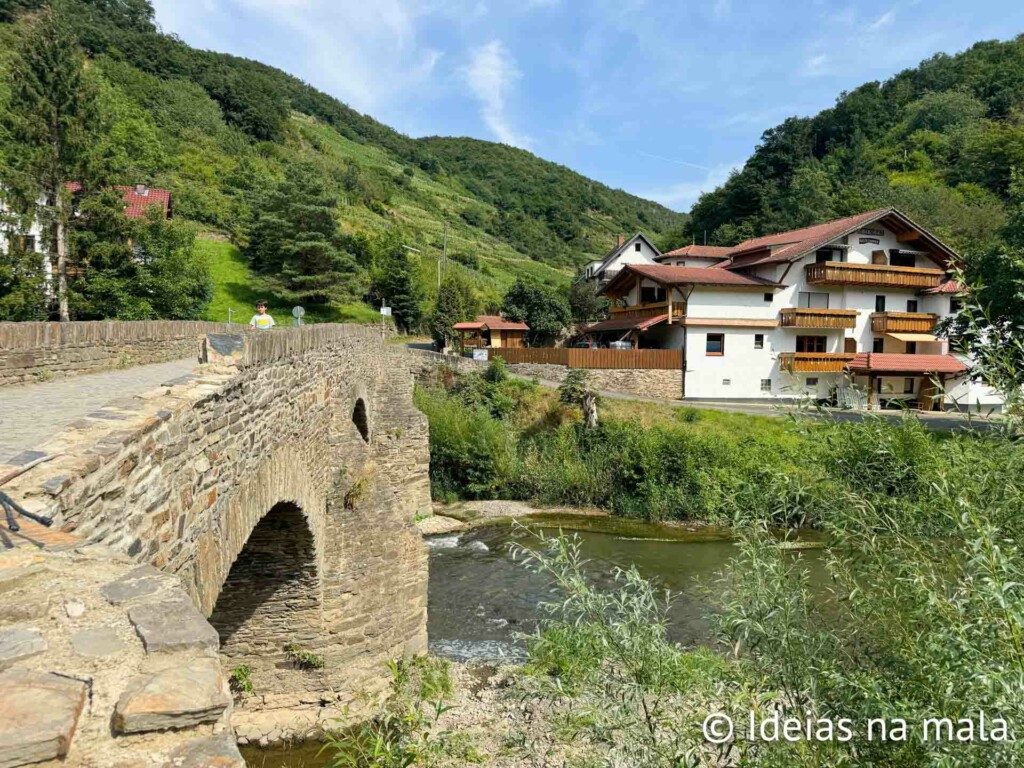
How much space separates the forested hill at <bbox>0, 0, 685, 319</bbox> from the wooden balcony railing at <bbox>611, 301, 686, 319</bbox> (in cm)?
1290

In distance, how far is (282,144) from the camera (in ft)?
238

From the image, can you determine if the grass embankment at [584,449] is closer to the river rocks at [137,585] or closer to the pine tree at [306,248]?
the pine tree at [306,248]

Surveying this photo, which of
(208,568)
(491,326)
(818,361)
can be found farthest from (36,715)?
(491,326)

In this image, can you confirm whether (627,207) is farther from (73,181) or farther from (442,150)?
(73,181)

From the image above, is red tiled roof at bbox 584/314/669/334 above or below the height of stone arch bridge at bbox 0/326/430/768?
above

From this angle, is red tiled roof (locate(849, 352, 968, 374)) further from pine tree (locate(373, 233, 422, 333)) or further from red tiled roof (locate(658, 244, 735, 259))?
pine tree (locate(373, 233, 422, 333))

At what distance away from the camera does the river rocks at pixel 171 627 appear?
6.79ft

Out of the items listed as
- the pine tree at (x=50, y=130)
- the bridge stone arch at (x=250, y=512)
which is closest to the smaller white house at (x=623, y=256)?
the pine tree at (x=50, y=130)

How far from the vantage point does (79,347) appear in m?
8.76

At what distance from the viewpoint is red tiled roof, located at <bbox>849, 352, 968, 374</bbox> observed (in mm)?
28516

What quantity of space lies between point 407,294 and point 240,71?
6538cm

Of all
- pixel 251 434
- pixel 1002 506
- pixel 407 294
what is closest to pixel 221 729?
pixel 251 434

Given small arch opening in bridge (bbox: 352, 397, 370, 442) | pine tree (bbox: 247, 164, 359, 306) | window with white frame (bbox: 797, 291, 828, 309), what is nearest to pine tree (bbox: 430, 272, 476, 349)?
pine tree (bbox: 247, 164, 359, 306)

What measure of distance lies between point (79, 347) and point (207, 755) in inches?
356
